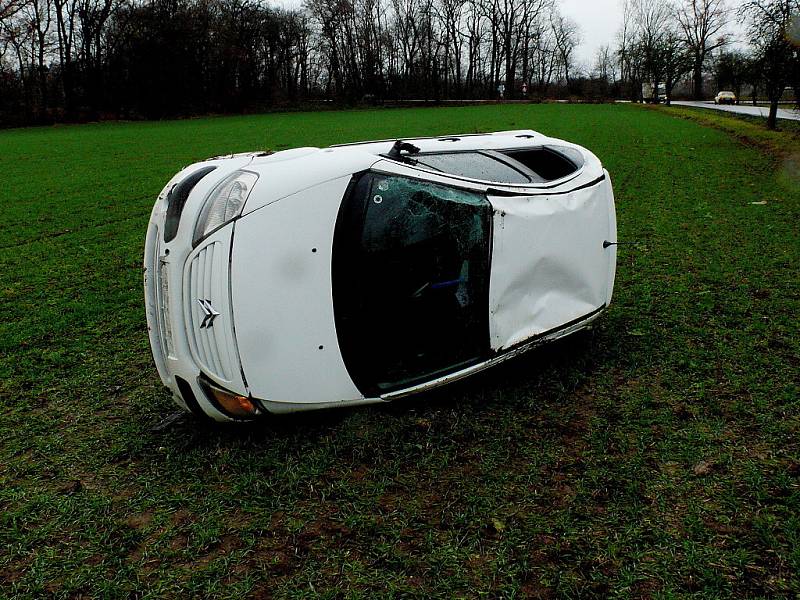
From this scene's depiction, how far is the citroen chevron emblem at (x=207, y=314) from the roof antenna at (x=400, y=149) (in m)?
1.10

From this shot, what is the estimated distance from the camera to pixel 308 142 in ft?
70.7

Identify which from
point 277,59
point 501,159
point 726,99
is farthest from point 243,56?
point 501,159

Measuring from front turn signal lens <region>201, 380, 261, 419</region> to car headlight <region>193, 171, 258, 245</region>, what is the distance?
64 cm

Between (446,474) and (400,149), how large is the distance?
62.4 inches

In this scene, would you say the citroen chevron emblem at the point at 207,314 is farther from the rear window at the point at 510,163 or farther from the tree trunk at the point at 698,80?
the tree trunk at the point at 698,80

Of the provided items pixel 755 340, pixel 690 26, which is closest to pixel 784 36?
pixel 755 340

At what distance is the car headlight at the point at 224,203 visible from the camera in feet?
8.89

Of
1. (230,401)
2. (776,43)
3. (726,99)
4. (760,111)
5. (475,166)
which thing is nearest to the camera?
(230,401)

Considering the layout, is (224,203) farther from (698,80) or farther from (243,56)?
(698,80)

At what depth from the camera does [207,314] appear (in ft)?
8.82

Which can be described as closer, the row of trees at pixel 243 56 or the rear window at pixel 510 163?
the rear window at pixel 510 163

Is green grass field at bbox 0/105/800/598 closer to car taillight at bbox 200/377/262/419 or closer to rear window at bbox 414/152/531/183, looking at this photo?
car taillight at bbox 200/377/262/419

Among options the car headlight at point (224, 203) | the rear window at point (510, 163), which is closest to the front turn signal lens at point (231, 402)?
the car headlight at point (224, 203)

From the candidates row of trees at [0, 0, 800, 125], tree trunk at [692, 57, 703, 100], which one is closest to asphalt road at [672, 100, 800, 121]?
row of trees at [0, 0, 800, 125]
